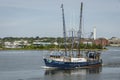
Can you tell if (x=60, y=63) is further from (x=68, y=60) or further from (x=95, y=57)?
(x=95, y=57)

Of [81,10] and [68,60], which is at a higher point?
[81,10]

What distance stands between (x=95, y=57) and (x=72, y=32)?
849cm

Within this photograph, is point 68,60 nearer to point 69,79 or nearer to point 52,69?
point 52,69

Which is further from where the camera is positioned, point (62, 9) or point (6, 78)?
point (62, 9)

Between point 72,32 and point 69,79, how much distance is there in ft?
114

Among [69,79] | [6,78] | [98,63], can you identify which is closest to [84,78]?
[69,79]

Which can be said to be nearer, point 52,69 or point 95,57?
point 52,69

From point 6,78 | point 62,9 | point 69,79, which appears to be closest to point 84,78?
point 69,79

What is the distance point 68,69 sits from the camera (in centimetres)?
9138

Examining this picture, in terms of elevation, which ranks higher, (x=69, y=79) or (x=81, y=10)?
(x=81, y=10)

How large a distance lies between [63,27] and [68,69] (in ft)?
46.9

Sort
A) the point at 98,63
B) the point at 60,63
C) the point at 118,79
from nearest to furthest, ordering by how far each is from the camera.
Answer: the point at 118,79 < the point at 60,63 < the point at 98,63

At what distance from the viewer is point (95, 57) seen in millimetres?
101562

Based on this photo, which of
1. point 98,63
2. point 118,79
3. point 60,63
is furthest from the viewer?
point 98,63
